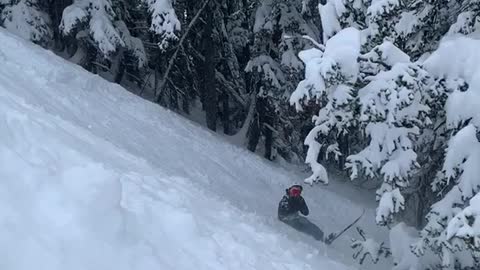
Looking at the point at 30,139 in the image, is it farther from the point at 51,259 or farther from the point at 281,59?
the point at 281,59

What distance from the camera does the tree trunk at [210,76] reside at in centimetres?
1906

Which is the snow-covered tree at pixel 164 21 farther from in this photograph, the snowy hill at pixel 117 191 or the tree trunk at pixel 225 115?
the tree trunk at pixel 225 115

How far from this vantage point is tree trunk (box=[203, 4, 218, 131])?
19.1 meters

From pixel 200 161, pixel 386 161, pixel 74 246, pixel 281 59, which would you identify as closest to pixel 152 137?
pixel 200 161

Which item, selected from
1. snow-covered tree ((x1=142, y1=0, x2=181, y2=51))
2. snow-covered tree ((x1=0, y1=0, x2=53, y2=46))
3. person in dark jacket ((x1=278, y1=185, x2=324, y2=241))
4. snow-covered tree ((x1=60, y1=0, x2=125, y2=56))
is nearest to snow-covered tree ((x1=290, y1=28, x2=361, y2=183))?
person in dark jacket ((x1=278, y1=185, x2=324, y2=241))

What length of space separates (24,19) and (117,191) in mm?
13374

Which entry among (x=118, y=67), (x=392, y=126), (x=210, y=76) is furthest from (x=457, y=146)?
(x=118, y=67)

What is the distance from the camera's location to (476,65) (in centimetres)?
805

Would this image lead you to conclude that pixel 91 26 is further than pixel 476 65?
Yes

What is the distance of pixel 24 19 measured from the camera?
689 inches

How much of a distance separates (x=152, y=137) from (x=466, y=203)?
23.6 feet

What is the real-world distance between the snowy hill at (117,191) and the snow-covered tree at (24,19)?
82.8 inches

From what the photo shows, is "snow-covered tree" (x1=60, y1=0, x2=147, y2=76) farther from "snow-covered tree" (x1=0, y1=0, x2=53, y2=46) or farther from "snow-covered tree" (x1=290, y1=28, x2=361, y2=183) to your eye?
"snow-covered tree" (x1=290, y1=28, x2=361, y2=183)

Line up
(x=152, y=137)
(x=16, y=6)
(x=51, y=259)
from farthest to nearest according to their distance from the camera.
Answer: (x=16, y=6), (x=152, y=137), (x=51, y=259)
